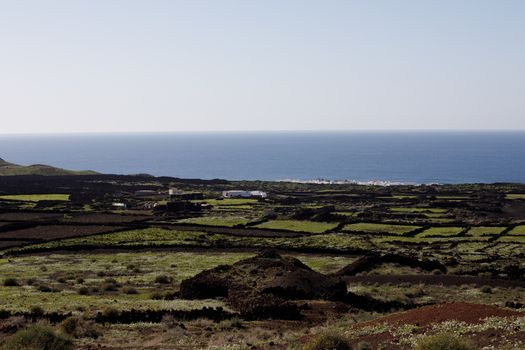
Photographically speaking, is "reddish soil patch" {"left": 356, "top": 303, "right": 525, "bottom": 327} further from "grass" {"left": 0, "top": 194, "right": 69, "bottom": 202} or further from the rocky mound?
"grass" {"left": 0, "top": 194, "right": 69, "bottom": 202}

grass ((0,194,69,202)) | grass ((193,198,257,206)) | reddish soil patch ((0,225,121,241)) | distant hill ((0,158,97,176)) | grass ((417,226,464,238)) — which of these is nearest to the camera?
reddish soil patch ((0,225,121,241))

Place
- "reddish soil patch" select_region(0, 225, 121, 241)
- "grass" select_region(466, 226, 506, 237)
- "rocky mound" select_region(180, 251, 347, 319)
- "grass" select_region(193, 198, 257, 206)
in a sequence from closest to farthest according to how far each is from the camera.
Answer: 1. "rocky mound" select_region(180, 251, 347, 319)
2. "reddish soil patch" select_region(0, 225, 121, 241)
3. "grass" select_region(466, 226, 506, 237)
4. "grass" select_region(193, 198, 257, 206)

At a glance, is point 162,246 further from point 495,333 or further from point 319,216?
point 495,333

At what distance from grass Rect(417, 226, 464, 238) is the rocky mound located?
4265 cm

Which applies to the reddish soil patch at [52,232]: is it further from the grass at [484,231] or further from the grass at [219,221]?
the grass at [484,231]

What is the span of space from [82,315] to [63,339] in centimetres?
830

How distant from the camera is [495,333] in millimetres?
22891

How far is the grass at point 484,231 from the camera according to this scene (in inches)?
3223

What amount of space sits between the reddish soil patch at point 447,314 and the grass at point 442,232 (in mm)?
54181

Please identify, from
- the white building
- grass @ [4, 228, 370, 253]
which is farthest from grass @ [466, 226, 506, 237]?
the white building

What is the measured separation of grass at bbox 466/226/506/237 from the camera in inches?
3223

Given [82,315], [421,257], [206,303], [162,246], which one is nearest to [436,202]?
[421,257]

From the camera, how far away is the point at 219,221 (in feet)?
309

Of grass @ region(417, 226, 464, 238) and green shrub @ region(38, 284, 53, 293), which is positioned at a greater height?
green shrub @ region(38, 284, 53, 293)
